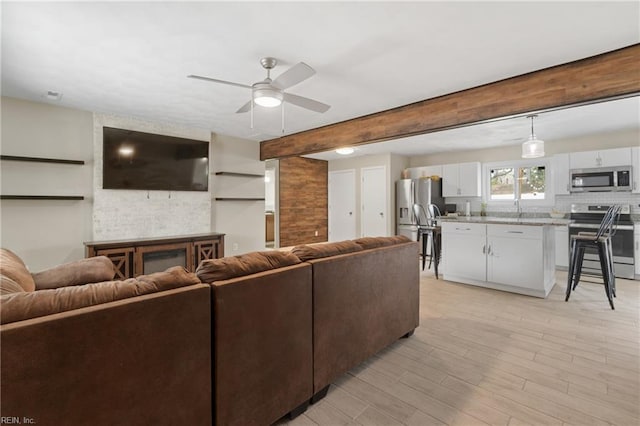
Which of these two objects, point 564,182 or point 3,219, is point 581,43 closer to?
point 564,182

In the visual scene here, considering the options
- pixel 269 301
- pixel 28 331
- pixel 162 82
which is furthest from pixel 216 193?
pixel 28 331

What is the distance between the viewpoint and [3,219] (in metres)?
3.37

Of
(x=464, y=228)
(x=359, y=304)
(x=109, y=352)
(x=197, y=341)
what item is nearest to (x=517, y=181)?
(x=464, y=228)

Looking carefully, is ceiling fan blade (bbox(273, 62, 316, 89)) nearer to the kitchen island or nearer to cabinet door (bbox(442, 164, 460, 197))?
the kitchen island

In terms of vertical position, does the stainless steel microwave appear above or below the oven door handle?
above

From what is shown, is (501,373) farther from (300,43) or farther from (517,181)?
(517,181)

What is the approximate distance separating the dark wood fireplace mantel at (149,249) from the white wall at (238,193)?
662mm

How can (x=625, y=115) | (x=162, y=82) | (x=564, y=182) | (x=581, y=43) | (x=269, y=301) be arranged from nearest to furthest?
(x=269, y=301) < (x=581, y=43) < (x=162, y=82) < (x=625, y=115) < (x=564, y=182)

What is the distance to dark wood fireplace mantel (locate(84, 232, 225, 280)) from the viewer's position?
12.0ft

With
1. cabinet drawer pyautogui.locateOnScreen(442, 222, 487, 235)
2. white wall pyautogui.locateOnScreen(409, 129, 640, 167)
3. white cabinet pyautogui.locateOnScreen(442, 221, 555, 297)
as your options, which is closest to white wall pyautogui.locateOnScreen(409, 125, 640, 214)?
white wall pyautogui.locateOnScreen(409, 129, 640, 167)

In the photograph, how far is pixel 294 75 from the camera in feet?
7.17

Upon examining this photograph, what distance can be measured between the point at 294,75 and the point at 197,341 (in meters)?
1.85

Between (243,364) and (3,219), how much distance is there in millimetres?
3847

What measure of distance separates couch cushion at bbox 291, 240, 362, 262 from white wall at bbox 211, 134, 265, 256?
3.66 meters
